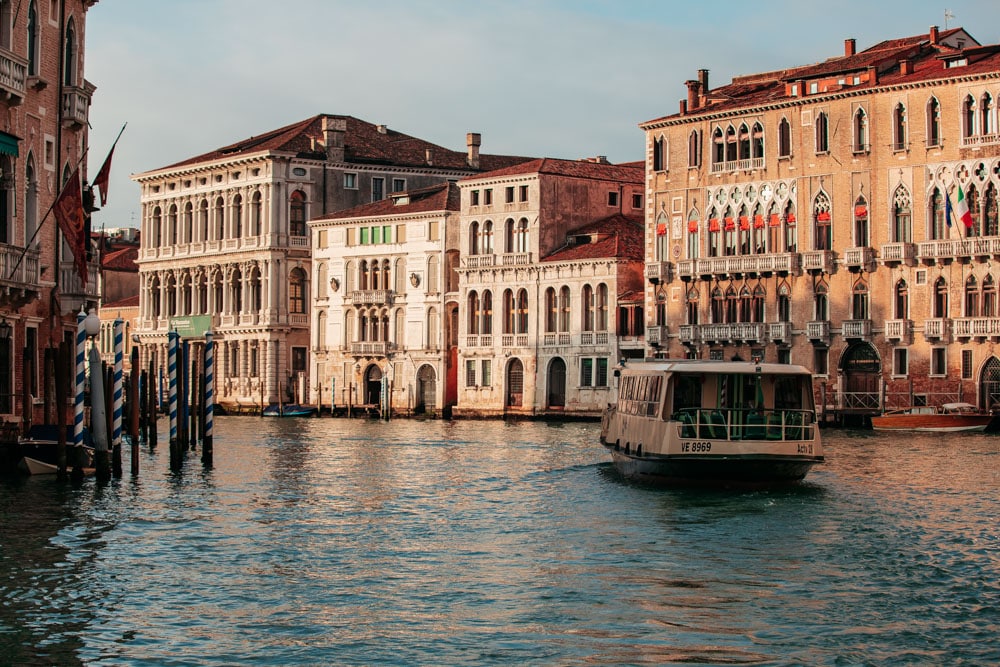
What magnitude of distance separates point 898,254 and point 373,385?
1037 inches

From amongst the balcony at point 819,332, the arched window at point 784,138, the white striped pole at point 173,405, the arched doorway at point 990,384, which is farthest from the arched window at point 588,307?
the white striped pole at point 173,405

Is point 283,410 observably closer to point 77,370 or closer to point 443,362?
point 443,362

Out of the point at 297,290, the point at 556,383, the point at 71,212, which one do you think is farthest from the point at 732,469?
the point at 297,290

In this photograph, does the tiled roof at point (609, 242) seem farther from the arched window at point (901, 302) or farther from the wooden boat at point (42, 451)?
the wooden boat at point (42, 451)

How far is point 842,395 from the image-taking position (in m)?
54.1

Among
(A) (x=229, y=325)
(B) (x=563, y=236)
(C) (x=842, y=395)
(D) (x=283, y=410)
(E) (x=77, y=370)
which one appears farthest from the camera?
(A) (x=229, y=325)

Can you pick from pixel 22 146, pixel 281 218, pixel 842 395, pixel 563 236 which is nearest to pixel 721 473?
pixel 22 146

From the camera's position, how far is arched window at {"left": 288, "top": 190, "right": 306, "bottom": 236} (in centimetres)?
7525

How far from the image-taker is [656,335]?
5966cm

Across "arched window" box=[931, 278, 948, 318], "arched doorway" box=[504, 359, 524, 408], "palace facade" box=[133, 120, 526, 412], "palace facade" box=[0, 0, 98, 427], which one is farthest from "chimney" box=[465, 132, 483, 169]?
"palace facade" box=[0, 0, 98, 427]

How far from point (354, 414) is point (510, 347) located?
829cm

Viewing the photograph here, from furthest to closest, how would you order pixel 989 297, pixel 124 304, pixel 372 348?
1. pixel 124 304
2. pixel 372 348
3. pixel 989 297

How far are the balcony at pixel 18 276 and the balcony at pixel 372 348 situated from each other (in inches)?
1635

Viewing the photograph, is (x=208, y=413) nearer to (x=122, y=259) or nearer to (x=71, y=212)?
(x=71, y=212)
